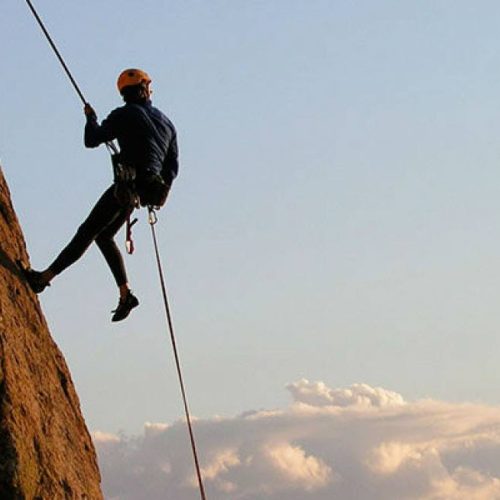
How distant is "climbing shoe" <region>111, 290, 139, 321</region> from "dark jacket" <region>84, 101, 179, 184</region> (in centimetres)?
134

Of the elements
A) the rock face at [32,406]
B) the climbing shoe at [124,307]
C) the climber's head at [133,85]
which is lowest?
the rock face at [32,406]

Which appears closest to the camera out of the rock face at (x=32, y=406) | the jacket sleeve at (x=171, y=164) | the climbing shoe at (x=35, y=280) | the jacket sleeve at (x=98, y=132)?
the rock face at (x=32, y=406)

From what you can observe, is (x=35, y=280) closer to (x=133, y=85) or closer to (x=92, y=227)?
(x=92, y=227)

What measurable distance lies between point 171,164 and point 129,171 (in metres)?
0.87

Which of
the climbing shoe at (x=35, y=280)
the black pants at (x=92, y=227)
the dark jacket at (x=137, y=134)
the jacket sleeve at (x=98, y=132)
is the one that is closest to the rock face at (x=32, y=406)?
the climbing shoe at (x=35, y=280)

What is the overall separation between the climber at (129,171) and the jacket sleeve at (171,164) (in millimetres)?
133

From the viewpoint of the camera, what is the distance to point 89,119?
1250cm

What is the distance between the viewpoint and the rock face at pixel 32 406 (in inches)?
397

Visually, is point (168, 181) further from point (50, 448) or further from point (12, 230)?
point (50, 448)

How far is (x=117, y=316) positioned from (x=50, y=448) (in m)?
2.48

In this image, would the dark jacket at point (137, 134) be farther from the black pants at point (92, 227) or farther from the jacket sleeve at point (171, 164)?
the black pants at point (92, 227)

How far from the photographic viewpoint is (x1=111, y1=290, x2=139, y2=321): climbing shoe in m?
13.1

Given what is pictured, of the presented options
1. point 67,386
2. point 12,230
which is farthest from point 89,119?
point 67,386

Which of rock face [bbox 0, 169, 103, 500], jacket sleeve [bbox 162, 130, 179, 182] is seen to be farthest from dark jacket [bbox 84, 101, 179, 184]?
rock face [bbox 0, 169, 103, 500]
